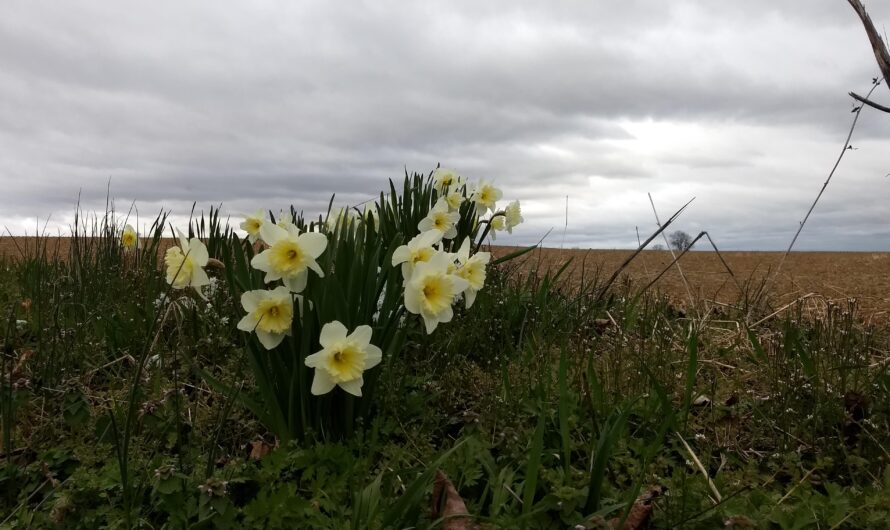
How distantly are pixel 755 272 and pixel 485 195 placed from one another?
147 inches

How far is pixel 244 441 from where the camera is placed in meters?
2.30

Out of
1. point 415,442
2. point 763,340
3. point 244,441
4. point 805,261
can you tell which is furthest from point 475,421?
point 805,261

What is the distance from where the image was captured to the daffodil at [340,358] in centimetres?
179

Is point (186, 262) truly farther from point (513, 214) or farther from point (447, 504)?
point (513, 214)

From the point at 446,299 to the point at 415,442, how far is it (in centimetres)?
61

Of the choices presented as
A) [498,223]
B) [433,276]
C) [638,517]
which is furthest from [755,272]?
[433,276]

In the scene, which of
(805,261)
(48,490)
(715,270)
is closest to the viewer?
(48,490)

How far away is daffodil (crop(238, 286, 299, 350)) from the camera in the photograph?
1839 millimetres

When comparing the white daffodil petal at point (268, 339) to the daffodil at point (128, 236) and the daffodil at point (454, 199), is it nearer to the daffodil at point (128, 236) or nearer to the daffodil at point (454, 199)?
the daffodil at point (454, 199)

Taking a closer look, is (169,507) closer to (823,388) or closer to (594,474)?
(594,474)

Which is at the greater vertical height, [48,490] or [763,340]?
[763,340]

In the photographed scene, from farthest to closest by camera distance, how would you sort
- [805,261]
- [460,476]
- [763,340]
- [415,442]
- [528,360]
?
[805,261]
[763,340]
[528,360]
[415,442]
[460,476]

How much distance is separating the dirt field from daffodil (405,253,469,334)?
246 cm

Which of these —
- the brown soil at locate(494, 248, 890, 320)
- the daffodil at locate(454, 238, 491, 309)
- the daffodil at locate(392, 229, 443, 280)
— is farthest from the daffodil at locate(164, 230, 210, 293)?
the brown soil at locate(494, 248, 890, 320)
